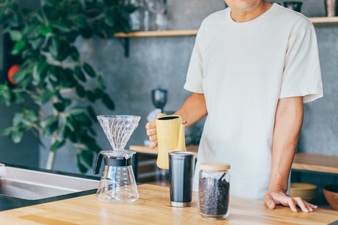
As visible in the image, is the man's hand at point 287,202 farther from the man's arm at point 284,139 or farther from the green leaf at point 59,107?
the green leaf at point 59,107

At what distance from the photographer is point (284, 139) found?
1550mm

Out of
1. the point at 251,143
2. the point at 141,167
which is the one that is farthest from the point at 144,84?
the point at 251,143

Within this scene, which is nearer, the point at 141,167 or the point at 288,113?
the point at 288,113

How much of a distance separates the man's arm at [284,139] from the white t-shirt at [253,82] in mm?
31

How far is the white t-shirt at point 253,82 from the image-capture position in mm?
1571

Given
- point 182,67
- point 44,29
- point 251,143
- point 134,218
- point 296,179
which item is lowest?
point 296,179

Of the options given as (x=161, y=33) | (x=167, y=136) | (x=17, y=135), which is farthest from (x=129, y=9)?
(x=167, y=136)

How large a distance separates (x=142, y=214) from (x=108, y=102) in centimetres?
272

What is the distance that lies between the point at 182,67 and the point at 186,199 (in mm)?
2440

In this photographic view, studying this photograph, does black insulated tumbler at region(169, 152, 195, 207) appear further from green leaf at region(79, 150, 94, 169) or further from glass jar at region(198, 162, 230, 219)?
green leaf at region(79, 150, 94, 169)

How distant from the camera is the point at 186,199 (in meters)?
1.23

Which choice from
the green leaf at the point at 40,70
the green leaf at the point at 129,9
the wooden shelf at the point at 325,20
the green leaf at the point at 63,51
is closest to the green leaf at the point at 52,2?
the green leaf at the point at 63,51

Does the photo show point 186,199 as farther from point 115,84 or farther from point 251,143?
point 115,84

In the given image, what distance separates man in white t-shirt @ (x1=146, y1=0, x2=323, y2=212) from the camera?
1.55 meters
